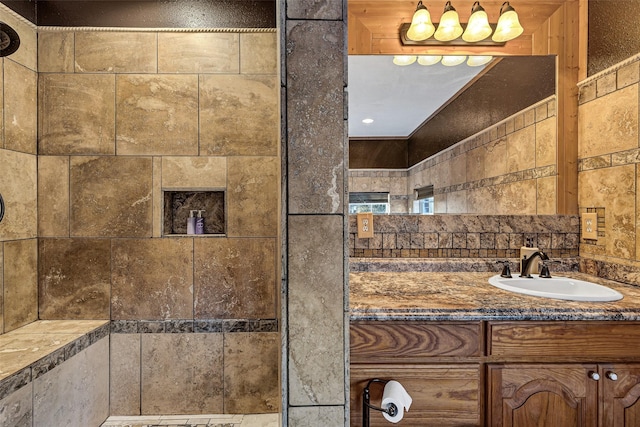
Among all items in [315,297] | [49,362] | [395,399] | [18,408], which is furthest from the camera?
[49,362]

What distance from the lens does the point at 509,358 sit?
1.09 meters

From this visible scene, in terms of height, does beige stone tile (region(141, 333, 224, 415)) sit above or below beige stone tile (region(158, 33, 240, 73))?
below

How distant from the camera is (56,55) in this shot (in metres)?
1.78

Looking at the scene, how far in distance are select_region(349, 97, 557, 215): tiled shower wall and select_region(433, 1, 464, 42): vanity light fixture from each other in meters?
0.56

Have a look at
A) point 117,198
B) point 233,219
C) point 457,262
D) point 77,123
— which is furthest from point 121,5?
point 457,262

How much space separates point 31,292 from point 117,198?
2.40ft

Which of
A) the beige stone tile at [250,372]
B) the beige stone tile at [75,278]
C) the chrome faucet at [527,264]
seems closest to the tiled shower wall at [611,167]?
the chrome faucet at [527,264]

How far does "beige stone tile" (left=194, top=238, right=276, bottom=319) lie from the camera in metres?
1.82

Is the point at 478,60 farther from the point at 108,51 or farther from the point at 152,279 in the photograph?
the point at 152,279

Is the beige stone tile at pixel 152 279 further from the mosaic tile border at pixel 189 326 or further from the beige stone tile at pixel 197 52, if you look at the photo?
the beige stone tile at pixel 197 52

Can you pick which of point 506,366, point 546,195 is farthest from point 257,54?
point 506,366

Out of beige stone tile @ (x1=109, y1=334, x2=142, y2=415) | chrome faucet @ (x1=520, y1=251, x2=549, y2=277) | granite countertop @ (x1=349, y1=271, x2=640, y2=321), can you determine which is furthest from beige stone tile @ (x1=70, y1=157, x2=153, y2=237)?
chrome faucet @ (x1=520, y1=251, x2=549, y2=277)

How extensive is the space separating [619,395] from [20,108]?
303 cm

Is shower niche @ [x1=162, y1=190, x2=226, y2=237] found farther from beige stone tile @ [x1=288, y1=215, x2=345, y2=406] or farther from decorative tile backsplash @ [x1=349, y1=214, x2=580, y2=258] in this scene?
beige stone tile @ [x1=288, y1=215, x2=345, y2=406]
